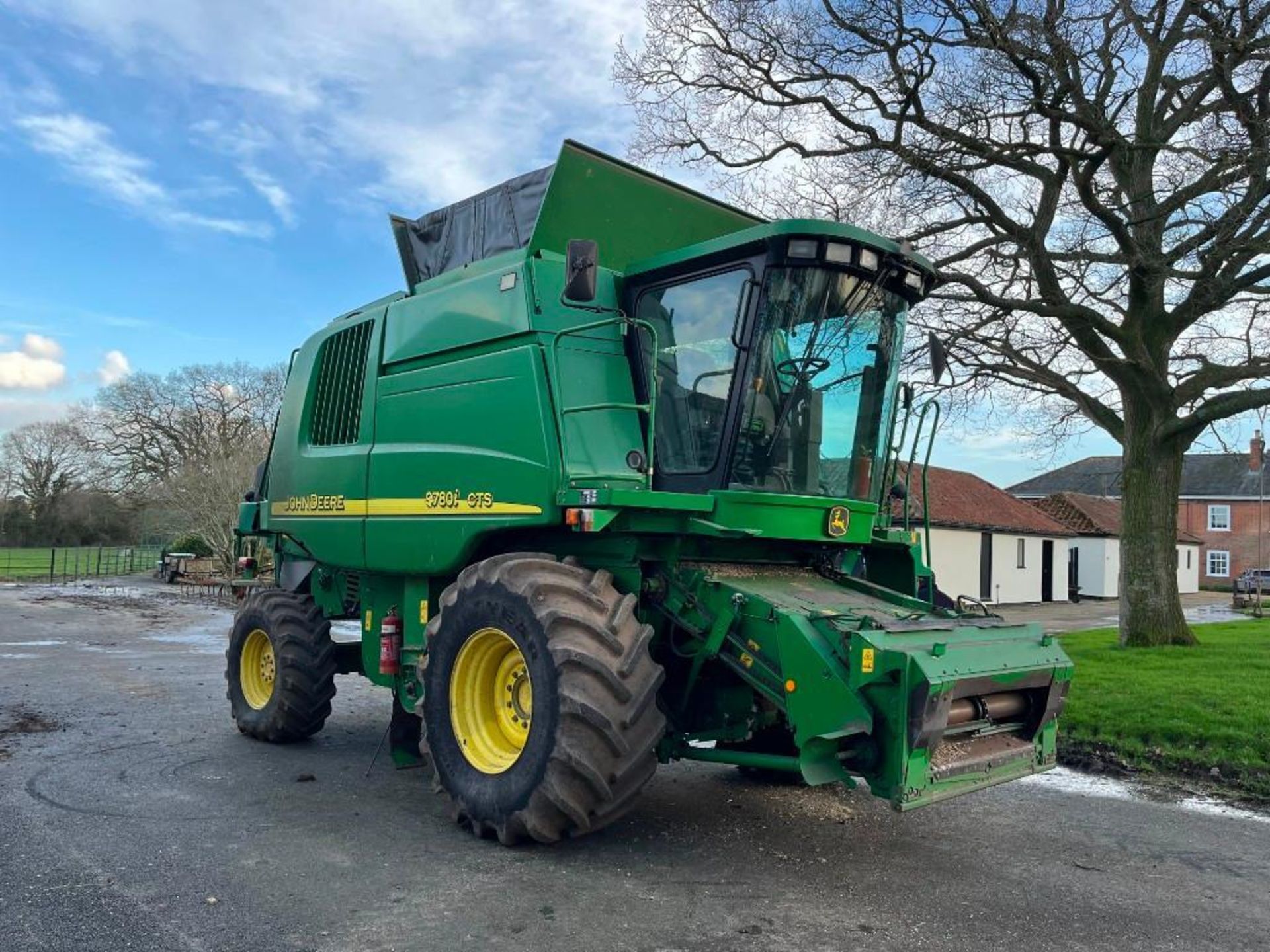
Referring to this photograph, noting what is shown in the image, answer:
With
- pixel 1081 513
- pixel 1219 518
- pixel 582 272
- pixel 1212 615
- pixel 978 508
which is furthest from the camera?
pixel 1219 518

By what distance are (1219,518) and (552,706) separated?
196 feet

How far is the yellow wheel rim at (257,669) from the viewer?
8234 millimetres

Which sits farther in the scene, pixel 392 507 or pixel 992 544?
pixel 992 544

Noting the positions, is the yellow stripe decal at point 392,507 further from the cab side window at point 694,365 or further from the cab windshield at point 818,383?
the cab windshield at point 818,383

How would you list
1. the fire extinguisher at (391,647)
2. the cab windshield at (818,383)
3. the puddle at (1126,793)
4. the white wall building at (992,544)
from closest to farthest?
the cab windshield at (818,383), the puddle at (1126,793), the fire extinguisher at (391,647), the white wall building at (992,544)

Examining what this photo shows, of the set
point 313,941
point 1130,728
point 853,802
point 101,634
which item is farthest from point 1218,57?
point 101,634

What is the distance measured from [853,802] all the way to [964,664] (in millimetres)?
1915

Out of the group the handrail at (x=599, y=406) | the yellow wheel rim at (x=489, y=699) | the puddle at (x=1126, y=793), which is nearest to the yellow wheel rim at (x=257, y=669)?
the yellow wheel rim at (x=489, y=699)

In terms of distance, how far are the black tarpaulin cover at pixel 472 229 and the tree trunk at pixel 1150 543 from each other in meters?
11.3

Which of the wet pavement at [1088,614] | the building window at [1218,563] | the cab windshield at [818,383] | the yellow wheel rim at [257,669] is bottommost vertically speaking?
the wet pavement at [1088,614]

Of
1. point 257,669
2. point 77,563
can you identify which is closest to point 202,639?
point 257,669

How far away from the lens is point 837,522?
5941 millimetres

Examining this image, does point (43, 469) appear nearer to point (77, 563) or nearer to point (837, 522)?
point (77, 563)

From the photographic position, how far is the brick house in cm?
5372
